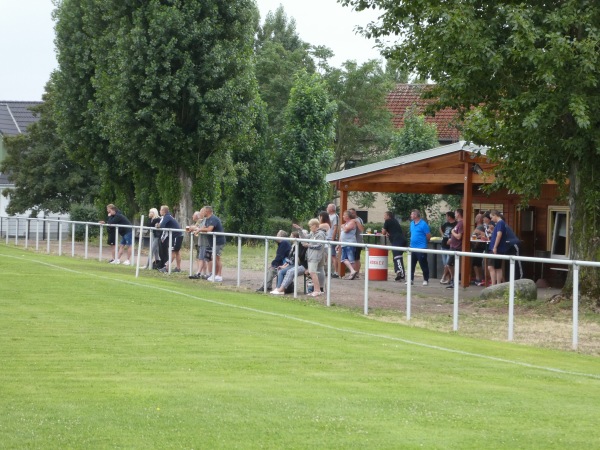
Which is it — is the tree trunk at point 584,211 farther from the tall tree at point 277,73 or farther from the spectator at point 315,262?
the tall tree at point 277,73

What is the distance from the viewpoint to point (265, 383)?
996cm

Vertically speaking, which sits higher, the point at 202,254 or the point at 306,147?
the point at 306,147

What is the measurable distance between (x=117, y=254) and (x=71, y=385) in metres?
20.5

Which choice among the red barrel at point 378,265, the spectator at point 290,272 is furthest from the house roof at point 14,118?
the spectator at point 290,272

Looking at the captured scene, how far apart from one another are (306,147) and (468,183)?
1134 inches

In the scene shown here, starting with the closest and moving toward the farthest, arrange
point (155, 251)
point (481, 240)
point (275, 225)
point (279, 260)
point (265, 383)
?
point (265, 383) → point (279, 260) → point (481, 240) → point (155, 251) → point (275, 225)

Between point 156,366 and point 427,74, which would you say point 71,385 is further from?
point 427,74

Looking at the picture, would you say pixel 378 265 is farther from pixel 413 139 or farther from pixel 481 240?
pixel 413 139

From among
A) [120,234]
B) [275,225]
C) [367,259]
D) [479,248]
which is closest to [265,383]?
[367,259]

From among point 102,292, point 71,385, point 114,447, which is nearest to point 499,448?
point 114,447

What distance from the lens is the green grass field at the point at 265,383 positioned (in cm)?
→ 780

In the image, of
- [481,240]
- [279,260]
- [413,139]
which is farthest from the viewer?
[413,139]

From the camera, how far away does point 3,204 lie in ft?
216

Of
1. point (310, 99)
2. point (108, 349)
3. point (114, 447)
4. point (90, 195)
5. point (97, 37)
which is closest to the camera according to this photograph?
point (114, 447)
